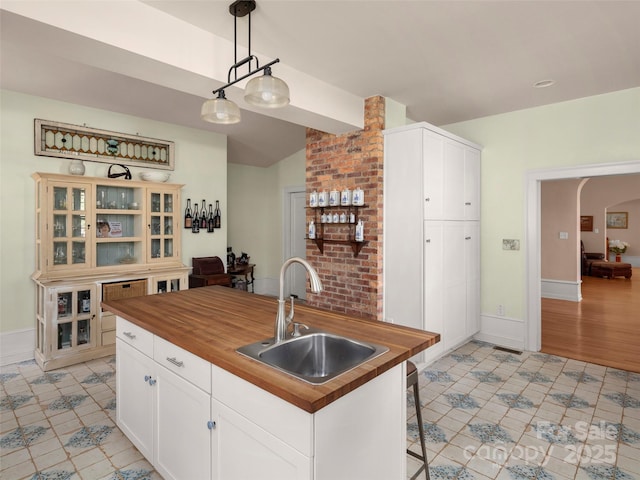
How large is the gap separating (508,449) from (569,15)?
2.73 metres

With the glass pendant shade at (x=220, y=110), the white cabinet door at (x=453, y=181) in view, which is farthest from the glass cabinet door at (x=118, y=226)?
the white cabinet door at (x=453, y=181)

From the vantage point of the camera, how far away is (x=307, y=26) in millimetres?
2338

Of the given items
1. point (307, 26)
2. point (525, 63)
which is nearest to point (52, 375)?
point (307, 26)

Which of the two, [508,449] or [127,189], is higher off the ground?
[127,189]

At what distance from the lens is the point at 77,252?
369 cm

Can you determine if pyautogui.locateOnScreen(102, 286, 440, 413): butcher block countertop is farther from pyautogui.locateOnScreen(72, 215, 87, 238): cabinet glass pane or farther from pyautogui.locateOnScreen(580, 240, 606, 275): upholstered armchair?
pyautogui.locateOnScreen(580, 240, 606, 275): upholstered armchair

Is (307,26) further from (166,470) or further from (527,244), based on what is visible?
(527,244)

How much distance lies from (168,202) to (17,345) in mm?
2043

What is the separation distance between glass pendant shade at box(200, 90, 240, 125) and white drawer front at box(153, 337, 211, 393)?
1.30 m

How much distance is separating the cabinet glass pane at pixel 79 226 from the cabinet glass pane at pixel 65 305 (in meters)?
0.60

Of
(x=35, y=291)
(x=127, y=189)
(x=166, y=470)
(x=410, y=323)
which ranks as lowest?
(x=166, y=470)

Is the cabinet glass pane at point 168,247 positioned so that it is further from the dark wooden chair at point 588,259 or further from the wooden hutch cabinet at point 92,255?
the dark wooden chair at point 588,259

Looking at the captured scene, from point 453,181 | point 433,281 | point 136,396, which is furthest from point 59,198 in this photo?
point 453,181

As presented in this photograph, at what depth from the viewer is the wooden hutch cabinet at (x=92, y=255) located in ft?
11.2
